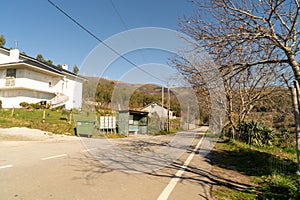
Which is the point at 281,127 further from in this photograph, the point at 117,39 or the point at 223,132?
the point at 117,39

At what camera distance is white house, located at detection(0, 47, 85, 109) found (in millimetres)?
24906

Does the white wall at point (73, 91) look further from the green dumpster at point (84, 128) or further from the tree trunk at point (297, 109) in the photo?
the tree trunk at point (297, 109)

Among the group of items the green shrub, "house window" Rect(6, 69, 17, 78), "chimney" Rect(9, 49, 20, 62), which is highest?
"chimney" Rect(9, 49, 20, 62)

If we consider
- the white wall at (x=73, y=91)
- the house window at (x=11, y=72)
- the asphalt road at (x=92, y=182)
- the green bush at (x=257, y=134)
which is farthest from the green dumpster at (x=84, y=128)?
the white wall at (x=73, y=91)

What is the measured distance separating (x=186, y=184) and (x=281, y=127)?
10561mm

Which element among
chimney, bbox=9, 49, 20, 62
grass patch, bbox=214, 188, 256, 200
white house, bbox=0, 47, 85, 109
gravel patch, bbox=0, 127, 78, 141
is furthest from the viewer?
chimney, bbox=9, 49, 20, 62

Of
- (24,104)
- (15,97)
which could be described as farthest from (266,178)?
(15,97)

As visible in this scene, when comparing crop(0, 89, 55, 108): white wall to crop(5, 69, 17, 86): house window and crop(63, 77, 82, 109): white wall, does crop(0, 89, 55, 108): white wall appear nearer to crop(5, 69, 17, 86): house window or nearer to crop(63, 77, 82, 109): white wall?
crop(5, 69, 17, 86): house window

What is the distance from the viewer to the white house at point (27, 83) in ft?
81.7

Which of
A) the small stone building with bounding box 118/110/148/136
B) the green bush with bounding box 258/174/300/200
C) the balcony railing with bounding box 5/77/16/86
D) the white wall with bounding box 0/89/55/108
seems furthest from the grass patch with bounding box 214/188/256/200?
the balcony railing with bounding box 5/77/16/86

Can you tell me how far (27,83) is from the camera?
25156 mm

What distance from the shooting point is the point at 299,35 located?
4.85 meters

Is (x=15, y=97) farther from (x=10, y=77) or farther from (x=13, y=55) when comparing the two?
(x=13, y=55)

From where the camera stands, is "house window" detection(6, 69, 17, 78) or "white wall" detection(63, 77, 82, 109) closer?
"house window" detection(6, 69, 17, 78)
